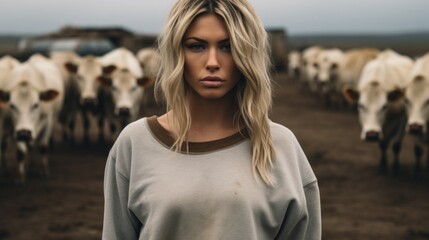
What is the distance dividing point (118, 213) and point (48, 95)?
655 centimetres

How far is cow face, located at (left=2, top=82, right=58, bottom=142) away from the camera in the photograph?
25.0 ft

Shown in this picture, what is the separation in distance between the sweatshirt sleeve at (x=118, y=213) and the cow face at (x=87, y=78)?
27.8ft

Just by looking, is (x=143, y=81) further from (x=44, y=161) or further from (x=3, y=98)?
(x=3, y=98)

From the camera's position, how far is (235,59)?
177cm

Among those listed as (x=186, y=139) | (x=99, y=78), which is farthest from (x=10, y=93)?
(x=186, y=139)

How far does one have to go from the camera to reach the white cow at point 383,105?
8258 millimetres

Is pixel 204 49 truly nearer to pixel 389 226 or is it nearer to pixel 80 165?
pixel 389 226

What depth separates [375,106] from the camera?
27.5ft

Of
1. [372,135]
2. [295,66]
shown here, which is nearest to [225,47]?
[372,135]

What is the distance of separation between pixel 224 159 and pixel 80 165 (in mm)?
7808

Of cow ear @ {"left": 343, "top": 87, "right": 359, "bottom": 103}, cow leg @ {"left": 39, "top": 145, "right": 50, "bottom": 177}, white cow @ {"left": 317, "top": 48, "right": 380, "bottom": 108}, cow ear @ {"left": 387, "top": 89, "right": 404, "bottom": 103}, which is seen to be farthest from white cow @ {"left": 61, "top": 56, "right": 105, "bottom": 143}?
white cow @ {"left": 317, "top": 48, "right": 380, "bottom": 108}

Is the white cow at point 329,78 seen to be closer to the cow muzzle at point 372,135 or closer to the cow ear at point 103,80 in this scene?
the cow ear at point 103,80

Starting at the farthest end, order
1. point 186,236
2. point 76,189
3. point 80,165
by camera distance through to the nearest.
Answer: point 80,165 → point 76,189 → point 186,236

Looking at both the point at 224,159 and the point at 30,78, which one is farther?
the point at 30,78
